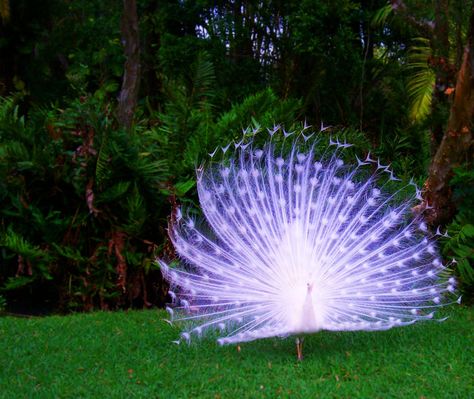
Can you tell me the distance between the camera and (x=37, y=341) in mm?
5594

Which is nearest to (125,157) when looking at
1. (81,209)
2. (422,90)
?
(81,209)

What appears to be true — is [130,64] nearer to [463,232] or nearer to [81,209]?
[81,209]

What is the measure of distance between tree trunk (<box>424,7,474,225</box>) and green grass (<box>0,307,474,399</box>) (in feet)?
5.45

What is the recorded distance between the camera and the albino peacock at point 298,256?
4855 millimetres

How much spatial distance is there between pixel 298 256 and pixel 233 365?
0.92m

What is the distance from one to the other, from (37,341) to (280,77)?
30.7ft

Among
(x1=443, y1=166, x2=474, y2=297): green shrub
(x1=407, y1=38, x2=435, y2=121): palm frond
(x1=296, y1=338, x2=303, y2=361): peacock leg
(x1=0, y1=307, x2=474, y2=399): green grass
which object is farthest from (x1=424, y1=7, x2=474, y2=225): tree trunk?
(x1=407, y1=38, x2=435, y2=121): palm frond

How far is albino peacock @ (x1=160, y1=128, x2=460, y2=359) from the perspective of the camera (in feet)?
15.9

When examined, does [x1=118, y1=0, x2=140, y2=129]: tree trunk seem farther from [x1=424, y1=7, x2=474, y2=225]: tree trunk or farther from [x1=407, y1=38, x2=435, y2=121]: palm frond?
[x1=407, y1=38, x2=435, y2=121]: palm frond

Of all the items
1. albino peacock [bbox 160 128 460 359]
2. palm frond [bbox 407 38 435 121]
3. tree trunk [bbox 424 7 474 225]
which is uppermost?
palm frond [bbox 407 38 435 121]

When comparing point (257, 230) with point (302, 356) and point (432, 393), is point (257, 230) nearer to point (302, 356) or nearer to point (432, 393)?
point (302, 356)

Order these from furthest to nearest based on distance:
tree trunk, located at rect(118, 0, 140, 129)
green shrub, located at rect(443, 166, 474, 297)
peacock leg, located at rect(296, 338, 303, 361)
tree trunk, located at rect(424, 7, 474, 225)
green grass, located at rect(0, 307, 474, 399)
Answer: tree trunk, located at rect(118, 0, 140, 129) < tree trunk, located at rect(424, 7, 474, 225) < green shrub, located at rect(443, 166, 474, 297) < peacock leg, located at rect(296, 338, 303, 361) < green grass, located at rect(0, 307, 474, 399)

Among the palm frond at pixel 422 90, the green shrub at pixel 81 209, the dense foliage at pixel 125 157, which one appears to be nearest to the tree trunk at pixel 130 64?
the dense foliage at pixel 125 157

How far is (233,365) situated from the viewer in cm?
482
